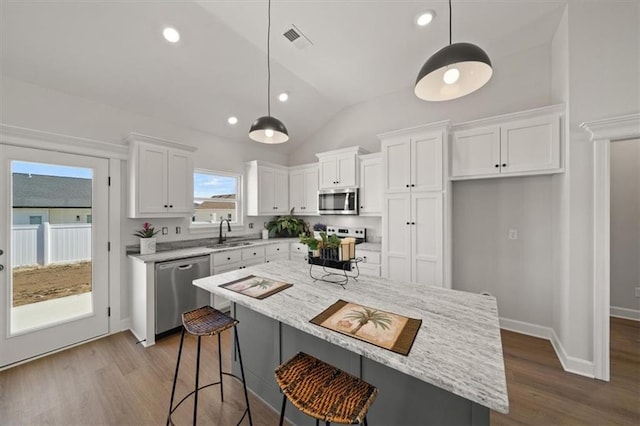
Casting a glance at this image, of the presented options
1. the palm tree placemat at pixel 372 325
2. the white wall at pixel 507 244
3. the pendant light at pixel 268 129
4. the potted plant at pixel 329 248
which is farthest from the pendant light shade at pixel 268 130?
the white wall at pixel 507 244

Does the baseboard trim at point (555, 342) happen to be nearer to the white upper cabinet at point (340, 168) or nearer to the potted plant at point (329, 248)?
the potted plant at point (329, 248)

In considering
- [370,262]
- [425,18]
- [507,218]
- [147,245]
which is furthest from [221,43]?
[507,218]

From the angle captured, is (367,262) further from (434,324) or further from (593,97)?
(593,97)

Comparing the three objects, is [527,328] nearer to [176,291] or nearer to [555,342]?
[555,342]

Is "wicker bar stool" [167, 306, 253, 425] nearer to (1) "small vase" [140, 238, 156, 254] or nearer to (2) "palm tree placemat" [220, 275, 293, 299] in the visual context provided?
(2) "palm tree placemat" [220, 275, 293, 299]

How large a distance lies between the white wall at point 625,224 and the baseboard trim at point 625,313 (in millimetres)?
37

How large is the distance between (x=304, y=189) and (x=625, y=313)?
4.86 meters

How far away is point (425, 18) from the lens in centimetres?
242

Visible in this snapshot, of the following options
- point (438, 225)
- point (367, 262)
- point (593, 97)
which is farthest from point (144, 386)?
point (593, 97)

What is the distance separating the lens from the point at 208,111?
358 centimetres

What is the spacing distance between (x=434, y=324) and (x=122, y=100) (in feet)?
13.1

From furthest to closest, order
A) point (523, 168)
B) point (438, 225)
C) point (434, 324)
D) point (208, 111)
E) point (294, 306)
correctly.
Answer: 1. point (208, 111)
2. point (438, 225)
3. point (523, 168)
4. point (294, 306)
5. point (434, 324)

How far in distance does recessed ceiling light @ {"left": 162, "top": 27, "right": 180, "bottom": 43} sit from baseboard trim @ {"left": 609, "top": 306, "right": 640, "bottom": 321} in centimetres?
620

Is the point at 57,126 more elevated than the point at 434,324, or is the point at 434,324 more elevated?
the point at 57,126
